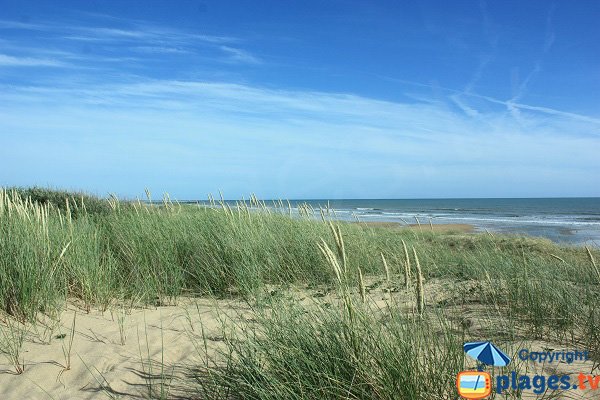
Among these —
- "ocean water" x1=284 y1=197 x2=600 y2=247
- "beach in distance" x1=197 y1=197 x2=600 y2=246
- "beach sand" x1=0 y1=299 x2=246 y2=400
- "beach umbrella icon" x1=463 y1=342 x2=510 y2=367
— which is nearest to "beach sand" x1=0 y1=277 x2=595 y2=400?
"beach sand" x1=0 y1=299 x2=246 y2=400

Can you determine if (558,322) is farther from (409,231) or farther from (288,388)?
(409,231)

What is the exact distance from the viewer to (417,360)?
2.53 metres

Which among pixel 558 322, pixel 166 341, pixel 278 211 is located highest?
pixel 278 211

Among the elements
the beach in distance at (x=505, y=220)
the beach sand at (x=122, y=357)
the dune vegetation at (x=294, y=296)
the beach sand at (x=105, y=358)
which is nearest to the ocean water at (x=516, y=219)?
the beach in distance at (x=505, y=220)

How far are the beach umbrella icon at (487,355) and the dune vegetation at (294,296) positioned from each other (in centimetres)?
13

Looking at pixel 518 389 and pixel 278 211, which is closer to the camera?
pixel 518 389

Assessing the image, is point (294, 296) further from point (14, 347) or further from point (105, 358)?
point (14, 347)

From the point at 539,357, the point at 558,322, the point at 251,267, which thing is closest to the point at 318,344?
the point at 539,357

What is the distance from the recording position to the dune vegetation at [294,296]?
2.61 metres

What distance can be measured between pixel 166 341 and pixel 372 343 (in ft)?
7.41

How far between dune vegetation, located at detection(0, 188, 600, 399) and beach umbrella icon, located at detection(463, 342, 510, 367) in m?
0.13

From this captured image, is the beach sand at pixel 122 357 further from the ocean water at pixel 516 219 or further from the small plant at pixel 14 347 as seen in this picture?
the ocean water at pixel 516 219

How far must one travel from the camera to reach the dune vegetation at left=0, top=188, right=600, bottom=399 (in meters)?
2.61

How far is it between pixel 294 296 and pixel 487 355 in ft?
11.3
